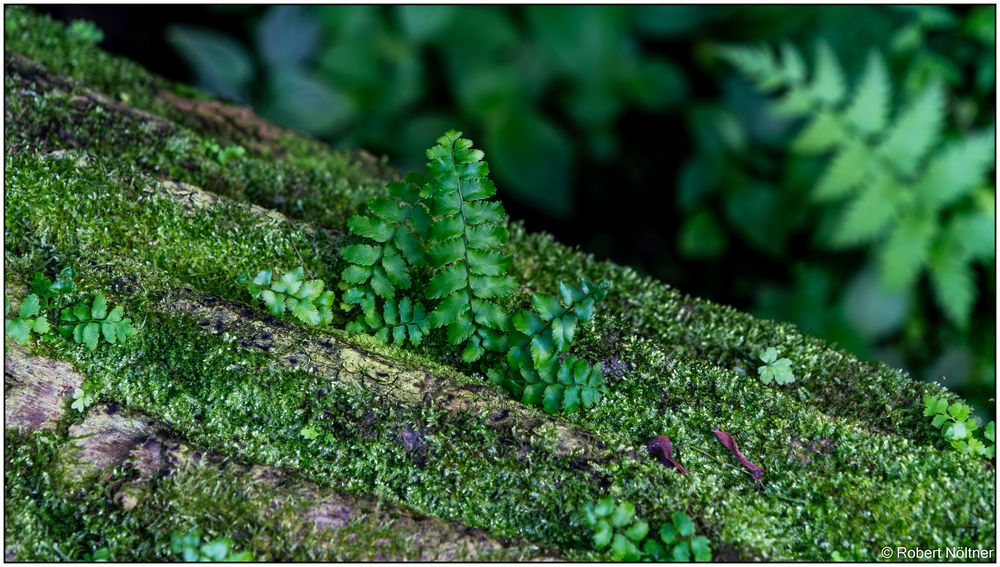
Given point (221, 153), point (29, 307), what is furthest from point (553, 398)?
point (221, 153)

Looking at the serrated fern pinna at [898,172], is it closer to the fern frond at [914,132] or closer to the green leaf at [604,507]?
the fern frond at [914,132]

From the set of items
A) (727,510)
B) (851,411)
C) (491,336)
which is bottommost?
(727,510)

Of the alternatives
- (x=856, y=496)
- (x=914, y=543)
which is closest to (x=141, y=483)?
(x=856, y=496)

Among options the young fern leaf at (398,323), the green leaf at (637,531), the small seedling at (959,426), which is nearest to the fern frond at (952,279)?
the small seedling at (959,426)

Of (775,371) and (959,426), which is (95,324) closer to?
(775,371)

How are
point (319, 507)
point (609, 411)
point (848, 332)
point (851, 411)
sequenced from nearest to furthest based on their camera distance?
1. point (319, 507)
2. point (609, 411)
3. point (851, 411)
4. point (848, 332)

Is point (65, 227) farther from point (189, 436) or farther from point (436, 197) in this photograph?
point (436, 197)

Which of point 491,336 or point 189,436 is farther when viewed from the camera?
point 491,336
